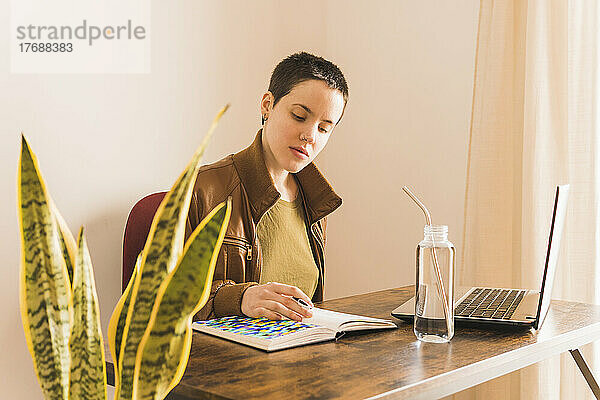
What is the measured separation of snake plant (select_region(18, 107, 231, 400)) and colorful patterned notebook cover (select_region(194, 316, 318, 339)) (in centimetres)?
37

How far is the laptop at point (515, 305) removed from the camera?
1323 mm

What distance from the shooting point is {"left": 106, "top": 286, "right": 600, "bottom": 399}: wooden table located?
951mm

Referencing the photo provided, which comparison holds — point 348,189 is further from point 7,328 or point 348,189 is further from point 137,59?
point 7,328

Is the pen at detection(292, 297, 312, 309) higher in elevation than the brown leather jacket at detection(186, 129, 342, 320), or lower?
lower

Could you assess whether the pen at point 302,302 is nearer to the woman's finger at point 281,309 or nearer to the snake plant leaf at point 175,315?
the woman's finger at point 281,309

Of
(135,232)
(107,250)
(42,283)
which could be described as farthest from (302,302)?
Result: (107,250)

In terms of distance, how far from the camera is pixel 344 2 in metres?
2.95

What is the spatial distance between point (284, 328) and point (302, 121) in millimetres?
590

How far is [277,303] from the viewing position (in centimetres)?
132

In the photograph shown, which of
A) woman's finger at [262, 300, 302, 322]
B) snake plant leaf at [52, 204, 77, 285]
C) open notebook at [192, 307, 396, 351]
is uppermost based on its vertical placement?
snake plant leaf at [52, 204, 77, 285]

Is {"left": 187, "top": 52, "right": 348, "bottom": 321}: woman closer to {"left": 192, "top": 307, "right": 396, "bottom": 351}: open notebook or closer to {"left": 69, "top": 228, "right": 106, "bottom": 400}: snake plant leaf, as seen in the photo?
{"left": 192, "top": 307, "right": 396, "bottom": 351}: open notebook

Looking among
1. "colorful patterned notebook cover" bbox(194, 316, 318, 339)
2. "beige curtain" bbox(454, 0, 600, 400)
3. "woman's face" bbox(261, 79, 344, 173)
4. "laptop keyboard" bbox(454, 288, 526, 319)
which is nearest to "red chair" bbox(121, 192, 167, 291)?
"woman's face" bbox(261, 79, 344, 173)

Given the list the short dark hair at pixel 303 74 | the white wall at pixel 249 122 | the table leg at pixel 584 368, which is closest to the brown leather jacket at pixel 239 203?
the short dark hair at pixel 303 74

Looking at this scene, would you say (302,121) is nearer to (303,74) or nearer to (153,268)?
(303,74)
